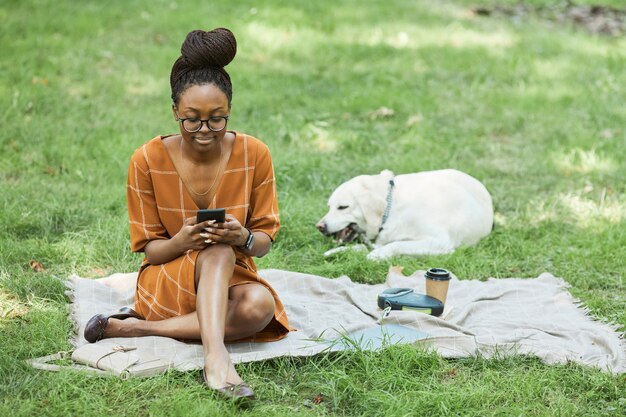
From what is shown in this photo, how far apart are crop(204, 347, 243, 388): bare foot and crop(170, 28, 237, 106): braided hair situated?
1.17 meters

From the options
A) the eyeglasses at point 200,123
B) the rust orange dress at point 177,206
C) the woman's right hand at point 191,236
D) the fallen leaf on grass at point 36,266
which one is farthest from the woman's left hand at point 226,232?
the fallen leaf on grass at point 36,266

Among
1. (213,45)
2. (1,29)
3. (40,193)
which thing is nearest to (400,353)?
(213,45)

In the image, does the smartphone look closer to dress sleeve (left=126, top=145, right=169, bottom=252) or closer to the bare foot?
dress sleeve (left=126, top=145, right=169, bottom=252)

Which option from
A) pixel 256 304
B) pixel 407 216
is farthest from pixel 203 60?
pixel 407 216

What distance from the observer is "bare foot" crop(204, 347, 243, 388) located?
139 inches

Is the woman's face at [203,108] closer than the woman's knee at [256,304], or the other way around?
the woman's face at [203,108]

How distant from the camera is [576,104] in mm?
8859

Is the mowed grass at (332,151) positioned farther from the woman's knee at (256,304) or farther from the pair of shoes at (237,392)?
the woman's knee at (256,304)

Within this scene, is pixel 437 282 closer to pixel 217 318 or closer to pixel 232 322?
pixel 232 322

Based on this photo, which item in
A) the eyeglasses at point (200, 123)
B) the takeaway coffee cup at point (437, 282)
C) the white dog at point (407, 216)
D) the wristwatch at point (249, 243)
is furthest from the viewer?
the white dog at point (407, 216)

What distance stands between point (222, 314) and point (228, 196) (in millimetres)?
600

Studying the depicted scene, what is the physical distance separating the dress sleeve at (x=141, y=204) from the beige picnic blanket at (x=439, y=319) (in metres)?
0.50

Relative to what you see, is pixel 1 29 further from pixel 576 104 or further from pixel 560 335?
pixel 560 335

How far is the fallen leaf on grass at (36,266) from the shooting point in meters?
5.12
